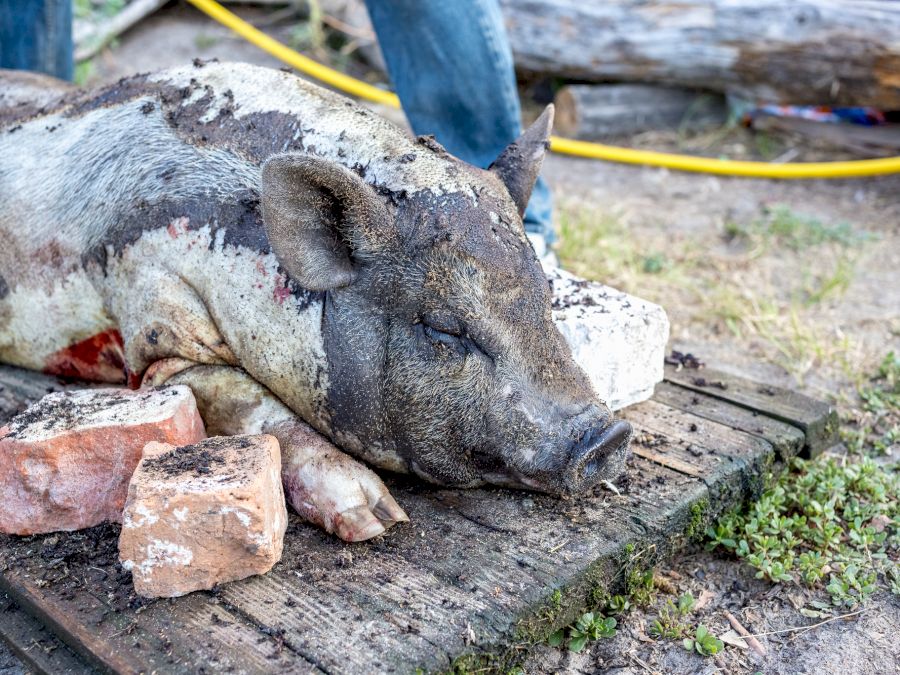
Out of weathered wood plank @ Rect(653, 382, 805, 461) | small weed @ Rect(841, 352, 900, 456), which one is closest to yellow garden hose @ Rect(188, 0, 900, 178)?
small weed @ Rect(841, 352, 900, 456)

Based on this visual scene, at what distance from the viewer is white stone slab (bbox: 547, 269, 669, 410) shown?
3.02 m

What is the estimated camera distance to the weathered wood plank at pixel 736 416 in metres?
3.12

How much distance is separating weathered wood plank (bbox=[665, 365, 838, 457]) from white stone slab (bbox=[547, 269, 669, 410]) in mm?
287

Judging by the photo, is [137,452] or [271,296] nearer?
[137,452]

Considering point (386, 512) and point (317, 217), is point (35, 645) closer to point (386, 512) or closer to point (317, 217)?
point (386, 512)

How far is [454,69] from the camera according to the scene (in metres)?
3.79

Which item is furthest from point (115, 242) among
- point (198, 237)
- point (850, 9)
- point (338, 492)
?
point (850, 9)

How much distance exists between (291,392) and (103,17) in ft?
20.4

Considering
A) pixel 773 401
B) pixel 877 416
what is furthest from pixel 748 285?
pixel 773 401

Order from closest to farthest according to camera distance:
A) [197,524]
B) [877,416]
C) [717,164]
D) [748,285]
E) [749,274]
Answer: [197,524] → [877,416] → [748,285] → [749,274] → [717,164]

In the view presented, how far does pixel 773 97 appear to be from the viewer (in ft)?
22.6

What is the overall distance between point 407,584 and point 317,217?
3.05 feet

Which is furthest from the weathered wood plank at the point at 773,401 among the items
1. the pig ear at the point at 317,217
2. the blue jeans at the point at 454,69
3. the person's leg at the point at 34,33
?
the person's leg at the point at 34,33

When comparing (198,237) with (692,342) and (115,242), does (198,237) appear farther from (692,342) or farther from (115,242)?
(692,342)
